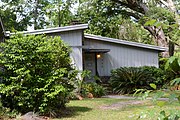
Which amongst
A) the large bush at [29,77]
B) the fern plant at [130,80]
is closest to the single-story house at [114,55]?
the fern plant at [130,80]

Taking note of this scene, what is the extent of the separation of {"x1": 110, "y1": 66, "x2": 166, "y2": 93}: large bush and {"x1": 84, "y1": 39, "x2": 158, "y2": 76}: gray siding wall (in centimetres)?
149

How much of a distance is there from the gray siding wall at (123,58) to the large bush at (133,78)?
1.49m

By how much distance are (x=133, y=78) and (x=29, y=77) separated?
7329 millimetres

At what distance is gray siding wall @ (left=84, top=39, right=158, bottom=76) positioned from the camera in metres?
15.8

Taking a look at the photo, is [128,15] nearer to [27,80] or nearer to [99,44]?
[99,44]

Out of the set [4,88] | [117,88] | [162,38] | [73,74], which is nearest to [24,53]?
[4,88]

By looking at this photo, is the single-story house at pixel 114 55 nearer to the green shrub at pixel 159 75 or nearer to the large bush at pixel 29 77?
the green shrub at pixel 159 75

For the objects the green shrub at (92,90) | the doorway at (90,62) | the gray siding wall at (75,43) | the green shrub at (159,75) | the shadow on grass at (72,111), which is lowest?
the shadow on grass at (72,111)

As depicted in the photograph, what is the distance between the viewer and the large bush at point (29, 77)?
7.14m

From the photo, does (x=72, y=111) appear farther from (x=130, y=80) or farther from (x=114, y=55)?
(x=114, y=55)

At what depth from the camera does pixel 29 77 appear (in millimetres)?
7176

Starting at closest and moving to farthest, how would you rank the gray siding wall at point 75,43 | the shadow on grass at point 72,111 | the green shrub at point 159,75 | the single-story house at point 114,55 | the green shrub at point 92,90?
the shadow on grass at point 72,111 < the green shrub at point 92,90 < the gray siding wall at point 75,43 < the green shrub at point 159,75 < the single-story house at point 114,55

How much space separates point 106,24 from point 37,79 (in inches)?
654

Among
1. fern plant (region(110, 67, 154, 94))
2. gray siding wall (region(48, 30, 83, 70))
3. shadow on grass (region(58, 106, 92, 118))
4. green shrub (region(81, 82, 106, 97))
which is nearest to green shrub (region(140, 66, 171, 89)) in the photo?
fern plant (region(110, 67, 154, 94))
